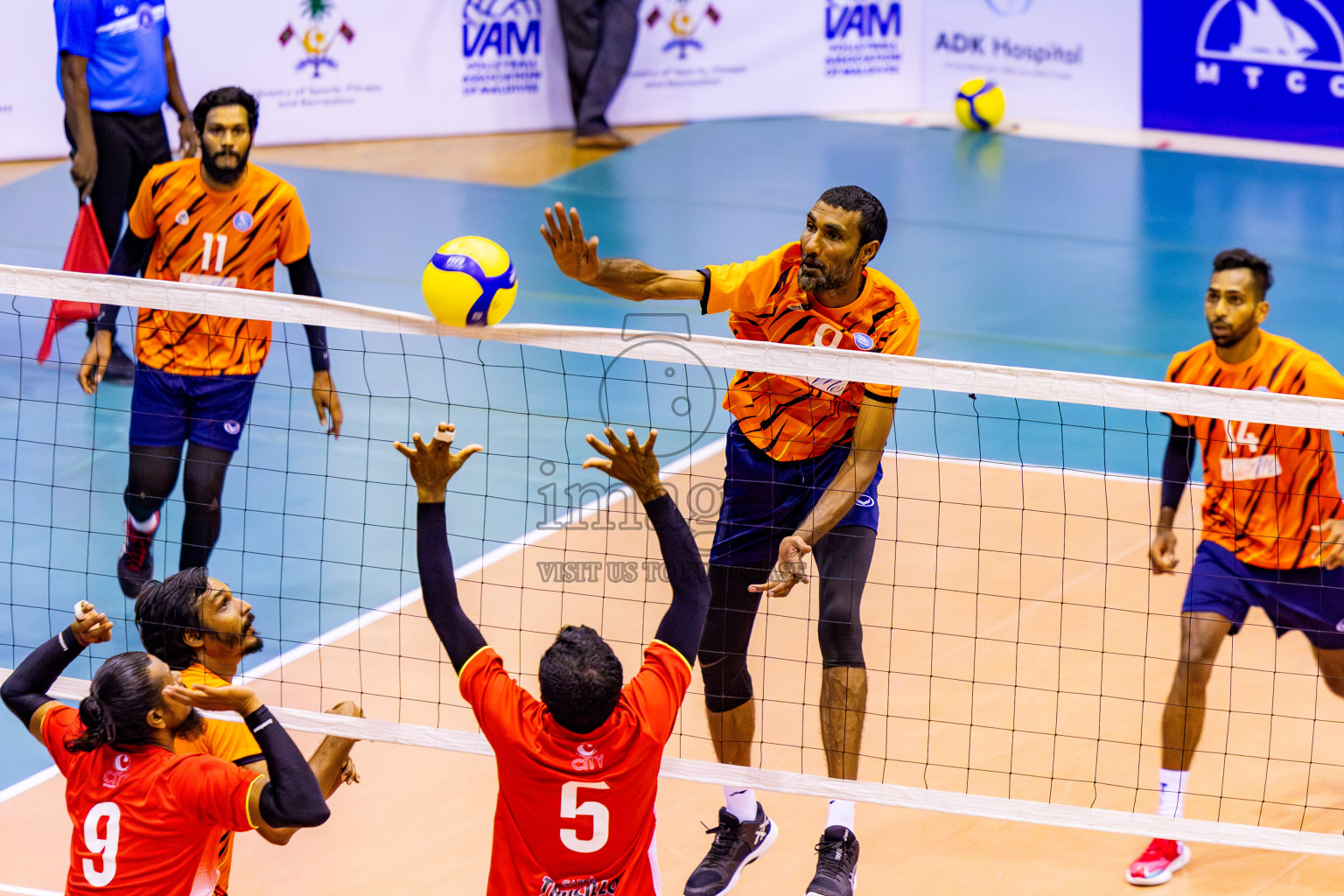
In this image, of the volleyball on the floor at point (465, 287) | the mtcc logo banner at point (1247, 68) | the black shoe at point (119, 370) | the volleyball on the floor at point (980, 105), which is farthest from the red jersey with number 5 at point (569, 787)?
the mtcc logo banner at point (1247, 68)

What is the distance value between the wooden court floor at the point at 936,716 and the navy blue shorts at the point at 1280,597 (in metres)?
0.79

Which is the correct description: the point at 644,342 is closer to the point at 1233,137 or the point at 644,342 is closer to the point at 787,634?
the point at 787,634

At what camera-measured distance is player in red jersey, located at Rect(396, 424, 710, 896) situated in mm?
4035

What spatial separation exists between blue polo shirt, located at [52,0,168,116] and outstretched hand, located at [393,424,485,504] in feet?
22.2

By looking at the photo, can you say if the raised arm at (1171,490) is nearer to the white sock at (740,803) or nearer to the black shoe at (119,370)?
the white sock at (740,803)

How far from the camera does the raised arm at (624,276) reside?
17.8 feet

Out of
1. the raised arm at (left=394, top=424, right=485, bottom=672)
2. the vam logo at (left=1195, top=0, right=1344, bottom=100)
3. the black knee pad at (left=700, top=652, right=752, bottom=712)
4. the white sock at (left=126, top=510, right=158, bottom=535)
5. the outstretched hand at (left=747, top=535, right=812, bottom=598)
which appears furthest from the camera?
the vam logo at (left=1195, top=0, right=1344, bottom=100)

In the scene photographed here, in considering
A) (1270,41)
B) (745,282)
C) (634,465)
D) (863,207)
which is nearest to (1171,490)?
(863,207)

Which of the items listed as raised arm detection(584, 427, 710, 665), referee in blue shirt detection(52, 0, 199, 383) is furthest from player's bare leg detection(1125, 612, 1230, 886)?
referee in blue shirt detection(52, 0, 199, 383)

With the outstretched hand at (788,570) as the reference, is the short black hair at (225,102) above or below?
above

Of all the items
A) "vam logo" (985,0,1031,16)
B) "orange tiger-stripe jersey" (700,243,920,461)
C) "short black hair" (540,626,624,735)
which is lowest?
"short black hair" (540,626,624,735)

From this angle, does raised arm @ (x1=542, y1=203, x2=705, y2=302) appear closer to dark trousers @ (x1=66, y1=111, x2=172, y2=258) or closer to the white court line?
the white court line

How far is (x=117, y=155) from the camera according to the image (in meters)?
10.4

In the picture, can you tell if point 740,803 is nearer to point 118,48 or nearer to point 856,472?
point 856,472
